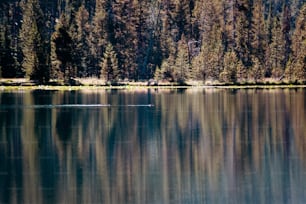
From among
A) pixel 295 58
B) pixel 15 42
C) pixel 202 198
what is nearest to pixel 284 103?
pixel 202 198

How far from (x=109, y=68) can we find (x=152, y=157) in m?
80.4

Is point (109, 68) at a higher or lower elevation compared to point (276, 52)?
lower

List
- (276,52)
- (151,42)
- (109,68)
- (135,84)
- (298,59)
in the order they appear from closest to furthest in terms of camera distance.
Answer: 1. (109,68)
2. (135,84)
3. (298,59)
4. (276,52)
5. (151,42)

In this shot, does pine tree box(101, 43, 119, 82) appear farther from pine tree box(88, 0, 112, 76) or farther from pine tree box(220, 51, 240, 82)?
pine tree box(220, 51, 240, 82)

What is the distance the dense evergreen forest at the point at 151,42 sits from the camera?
109m

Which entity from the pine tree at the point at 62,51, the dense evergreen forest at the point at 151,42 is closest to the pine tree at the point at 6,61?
the dense evergreen forest at the point at 151,42

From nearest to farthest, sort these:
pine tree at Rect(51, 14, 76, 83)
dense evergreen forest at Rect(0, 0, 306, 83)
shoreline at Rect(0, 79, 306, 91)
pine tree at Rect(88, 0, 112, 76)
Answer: shoreline at Rect(0, 79, 306, 91), pine tree at Rect(51, 14, 76, 83), dense evergreen forest at Rect(0, 0, 306, 83), pine tree at Rect(88, 0, 112, 76)

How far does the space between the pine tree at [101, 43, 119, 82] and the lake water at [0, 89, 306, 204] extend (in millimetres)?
54798

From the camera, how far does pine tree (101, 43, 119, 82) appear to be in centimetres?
11188

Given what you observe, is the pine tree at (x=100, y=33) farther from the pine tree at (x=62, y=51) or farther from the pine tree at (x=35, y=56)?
the pine tree at (x=35, y=56)

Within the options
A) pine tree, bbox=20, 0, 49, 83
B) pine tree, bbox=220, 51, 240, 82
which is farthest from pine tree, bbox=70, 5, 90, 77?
pine tree, bbox=220, 51, 240, 82

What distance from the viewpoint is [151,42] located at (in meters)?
133

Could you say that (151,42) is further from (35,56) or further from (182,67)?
(35,56)

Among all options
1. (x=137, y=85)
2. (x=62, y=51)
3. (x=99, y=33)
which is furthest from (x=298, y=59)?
(x=62, y=51)
